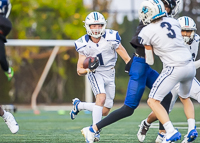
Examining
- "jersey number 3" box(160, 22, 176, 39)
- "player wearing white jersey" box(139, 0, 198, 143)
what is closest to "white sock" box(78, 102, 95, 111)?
"player wearing white jersey" box(139, 0, 198, 143)

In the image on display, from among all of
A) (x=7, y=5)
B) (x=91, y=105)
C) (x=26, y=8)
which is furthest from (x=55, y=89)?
(x=7, y=5)

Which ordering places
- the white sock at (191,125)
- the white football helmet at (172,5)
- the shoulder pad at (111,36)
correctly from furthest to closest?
the shoulder pad at (111,36), the white football helmet at (172,5), the white sock at (191,125)

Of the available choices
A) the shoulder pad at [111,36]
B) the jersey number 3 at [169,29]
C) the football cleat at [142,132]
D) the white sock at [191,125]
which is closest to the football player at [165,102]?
the football cleat at [142,132]

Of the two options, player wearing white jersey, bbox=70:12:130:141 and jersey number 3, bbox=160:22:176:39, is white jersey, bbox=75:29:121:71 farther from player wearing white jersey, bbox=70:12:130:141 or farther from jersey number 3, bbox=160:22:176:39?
jersey number 3, bbox=160:22:176:39

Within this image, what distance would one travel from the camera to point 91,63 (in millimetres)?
5094

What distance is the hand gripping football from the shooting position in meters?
5.07

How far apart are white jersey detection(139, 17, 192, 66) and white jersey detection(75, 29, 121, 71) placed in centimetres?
115

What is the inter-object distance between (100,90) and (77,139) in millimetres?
700

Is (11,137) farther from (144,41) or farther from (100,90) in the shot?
(144,41)

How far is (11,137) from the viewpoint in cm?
558

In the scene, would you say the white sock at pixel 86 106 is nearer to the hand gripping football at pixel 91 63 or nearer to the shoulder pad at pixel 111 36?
the hand gripping football at pixel 91 63

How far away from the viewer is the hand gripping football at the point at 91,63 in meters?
5.07

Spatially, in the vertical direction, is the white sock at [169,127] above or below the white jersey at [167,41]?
below

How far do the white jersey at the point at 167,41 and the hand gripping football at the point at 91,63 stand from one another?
83 centimetres
